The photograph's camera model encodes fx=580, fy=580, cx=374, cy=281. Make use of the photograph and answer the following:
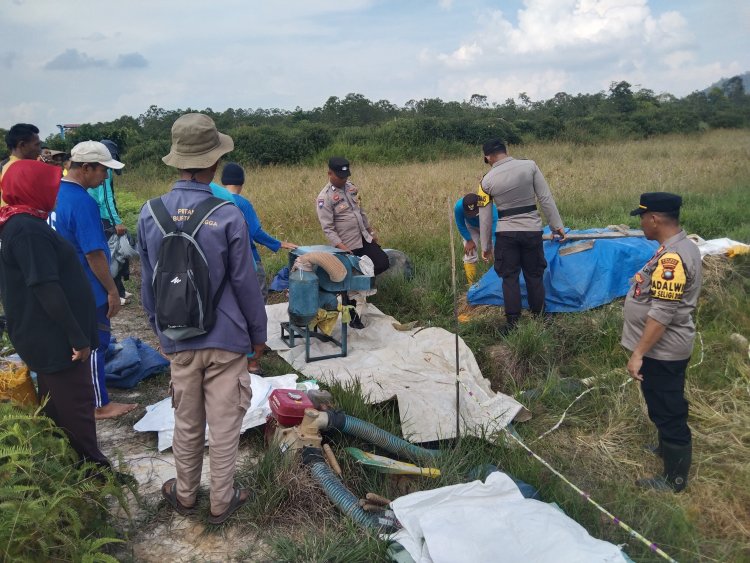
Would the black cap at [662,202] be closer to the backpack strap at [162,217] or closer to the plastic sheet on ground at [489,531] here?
the plastic sheet on ground at [489,531]

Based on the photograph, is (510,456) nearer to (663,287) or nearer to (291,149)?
(663,287)

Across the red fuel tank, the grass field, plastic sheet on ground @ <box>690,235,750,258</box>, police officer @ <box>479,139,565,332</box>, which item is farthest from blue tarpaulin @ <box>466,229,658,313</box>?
the red fuel tank

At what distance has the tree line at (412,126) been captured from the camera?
20844 millimetres

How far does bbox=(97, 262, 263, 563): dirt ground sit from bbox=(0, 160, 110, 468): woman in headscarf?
1.26 feet

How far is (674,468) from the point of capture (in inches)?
123

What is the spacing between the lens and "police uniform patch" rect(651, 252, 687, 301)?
2.83 metres

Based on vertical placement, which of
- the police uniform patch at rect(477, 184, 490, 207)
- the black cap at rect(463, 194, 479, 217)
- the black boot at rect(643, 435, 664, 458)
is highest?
the police uniform patch at rect(477, 184, 490, 207)

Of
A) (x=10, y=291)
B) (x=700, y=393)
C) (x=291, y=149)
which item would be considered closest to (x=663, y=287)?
(x=700, y=393)

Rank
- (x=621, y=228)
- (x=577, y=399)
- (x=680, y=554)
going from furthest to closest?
(x=621, y=228), (x=577, y=399), (x=680, y=554)

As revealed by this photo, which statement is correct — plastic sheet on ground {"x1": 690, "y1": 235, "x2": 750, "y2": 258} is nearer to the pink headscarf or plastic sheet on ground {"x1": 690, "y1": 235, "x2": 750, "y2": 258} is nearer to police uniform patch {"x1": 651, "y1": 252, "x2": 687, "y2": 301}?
police uniform patch {"x1": 651, "y1": 252, "x2": 687, "y2": 301}

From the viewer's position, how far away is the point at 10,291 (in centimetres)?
276

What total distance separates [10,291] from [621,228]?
5655 mm

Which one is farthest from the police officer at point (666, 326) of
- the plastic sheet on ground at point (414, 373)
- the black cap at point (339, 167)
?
the black cap at point (339, 167)

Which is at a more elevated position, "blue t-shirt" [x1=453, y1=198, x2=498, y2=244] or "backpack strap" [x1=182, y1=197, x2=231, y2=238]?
"backpack strap" [x1=182, y1=197, x2=231, y2=238]
